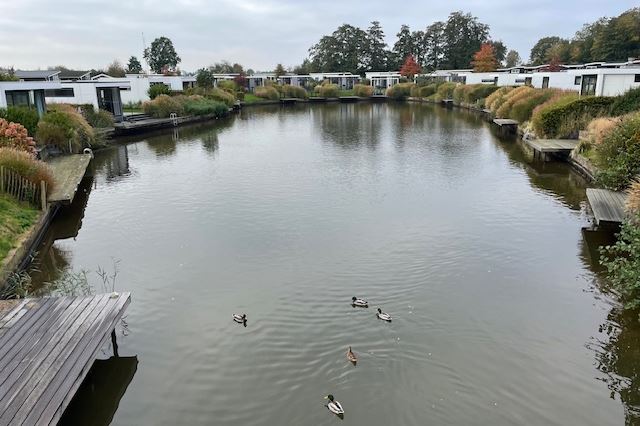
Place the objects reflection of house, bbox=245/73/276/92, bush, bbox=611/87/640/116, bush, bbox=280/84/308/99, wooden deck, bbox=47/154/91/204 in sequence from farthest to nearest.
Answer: reflection of house, bbox=245/73/276/92, bush, bbox=280/84/308/99, bush, bbox=611/87/640/116, wooden deck, bbox=47/154/91/204

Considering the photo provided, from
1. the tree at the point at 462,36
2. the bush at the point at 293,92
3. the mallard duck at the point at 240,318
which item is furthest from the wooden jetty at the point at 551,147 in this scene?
the tree at the point at 462,36

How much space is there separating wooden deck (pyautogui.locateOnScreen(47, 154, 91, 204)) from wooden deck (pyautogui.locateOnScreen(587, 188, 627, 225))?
49.8 feet

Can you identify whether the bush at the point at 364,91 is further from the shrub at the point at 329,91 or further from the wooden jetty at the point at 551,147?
the wooden jetty at the point at 551,147

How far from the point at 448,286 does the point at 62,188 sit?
13158 mm

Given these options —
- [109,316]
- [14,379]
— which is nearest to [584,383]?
[109,316]

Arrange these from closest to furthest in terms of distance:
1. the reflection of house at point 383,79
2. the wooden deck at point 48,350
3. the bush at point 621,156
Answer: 1. the wooden deck at point 48,350
2. the bush at point 621,156
3. the reflection of house at point 383,79

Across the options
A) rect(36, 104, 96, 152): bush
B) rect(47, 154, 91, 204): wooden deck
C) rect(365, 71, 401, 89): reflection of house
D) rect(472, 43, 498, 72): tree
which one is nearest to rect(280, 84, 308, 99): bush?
rect(365, 71, 401, 89): reflection of house

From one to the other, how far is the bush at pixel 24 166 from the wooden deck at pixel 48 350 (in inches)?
294

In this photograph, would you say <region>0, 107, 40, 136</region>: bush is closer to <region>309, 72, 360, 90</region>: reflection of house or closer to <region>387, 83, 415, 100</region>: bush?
<region>387, 83, 415, 100</region>: bush

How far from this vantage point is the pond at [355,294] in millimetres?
7230

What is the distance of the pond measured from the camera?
7.23m

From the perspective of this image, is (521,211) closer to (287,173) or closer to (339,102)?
(287,173)

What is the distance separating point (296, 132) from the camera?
127 ft

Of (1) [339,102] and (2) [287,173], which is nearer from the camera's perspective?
(2) [287,173]
